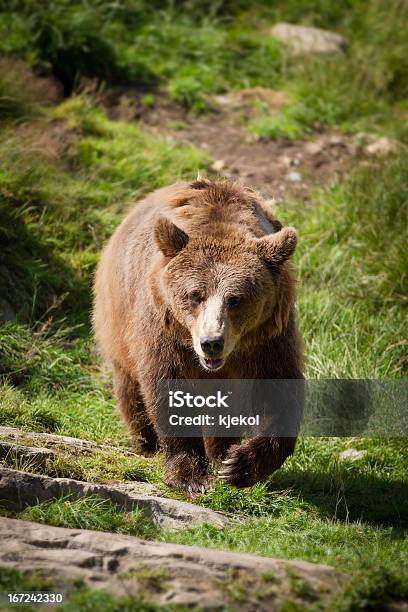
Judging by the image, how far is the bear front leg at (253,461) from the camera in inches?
258

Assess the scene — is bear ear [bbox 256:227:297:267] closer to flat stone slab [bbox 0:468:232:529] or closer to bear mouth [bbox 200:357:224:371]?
bear mouth [bbox 200:357:224:371]

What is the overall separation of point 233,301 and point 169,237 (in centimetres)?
60

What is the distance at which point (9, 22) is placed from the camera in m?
12.5

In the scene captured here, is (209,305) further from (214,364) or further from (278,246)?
(278,246)

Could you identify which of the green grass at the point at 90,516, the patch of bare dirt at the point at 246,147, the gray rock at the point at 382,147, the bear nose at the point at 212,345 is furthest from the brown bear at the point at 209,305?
the gray rock at the point at 382,147

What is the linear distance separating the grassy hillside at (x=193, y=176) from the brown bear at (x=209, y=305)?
435 millimetres

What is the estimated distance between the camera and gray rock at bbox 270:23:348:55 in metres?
14.5

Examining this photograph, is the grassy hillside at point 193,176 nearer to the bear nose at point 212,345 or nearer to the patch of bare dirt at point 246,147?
the patch of bare dirt at point 246,147

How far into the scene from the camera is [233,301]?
20.2 ft

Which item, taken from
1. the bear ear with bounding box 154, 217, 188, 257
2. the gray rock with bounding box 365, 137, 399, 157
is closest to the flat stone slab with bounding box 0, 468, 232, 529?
the bear ear with bounding box 154, 217, 188, 257

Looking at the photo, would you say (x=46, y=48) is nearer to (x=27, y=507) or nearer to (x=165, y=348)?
(x=165, y=348)

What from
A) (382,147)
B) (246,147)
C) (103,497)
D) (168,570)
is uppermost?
(382,147)

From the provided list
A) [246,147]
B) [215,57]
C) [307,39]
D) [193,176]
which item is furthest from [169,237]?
[307,39]

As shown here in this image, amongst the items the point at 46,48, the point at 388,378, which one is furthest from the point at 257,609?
the point at 46,48
